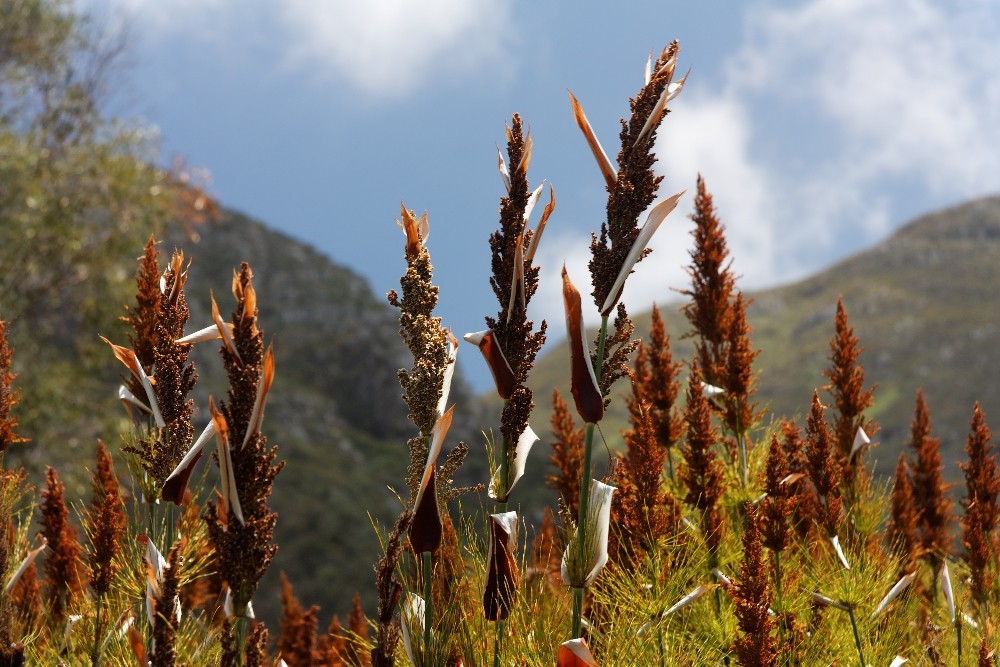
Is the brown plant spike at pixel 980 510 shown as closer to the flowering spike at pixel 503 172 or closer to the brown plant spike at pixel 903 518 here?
the brown plant spike at pixel 903 518

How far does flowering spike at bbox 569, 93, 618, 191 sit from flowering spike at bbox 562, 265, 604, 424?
0.38 metres

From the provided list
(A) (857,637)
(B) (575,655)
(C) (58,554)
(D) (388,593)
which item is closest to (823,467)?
(A) (857,637)

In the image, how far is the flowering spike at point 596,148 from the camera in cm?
278

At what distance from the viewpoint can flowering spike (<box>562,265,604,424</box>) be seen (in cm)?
264

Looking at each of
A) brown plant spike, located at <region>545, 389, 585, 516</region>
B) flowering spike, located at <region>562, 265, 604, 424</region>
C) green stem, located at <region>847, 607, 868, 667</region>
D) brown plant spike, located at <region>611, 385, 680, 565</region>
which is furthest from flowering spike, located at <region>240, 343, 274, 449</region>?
green stem, located at <region>847, 607, 868, 667</region>

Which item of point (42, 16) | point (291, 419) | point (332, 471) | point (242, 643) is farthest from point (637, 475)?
point (291, 419)

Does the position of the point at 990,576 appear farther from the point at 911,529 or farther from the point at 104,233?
the point at 104,233

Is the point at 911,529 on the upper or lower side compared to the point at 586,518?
lower

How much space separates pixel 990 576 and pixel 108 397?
19.5 m

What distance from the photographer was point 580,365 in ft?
8.75

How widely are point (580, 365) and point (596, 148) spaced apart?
2.27 ft

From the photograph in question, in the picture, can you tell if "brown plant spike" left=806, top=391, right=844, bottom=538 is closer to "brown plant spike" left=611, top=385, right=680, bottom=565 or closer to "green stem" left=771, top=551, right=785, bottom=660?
"green stem" left=771, top=551, right=785, bottom=660

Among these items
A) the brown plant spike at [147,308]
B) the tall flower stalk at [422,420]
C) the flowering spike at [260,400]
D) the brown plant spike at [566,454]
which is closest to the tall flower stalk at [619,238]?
the tall flower stalk at [422,420]

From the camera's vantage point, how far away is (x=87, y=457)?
17.2 m
